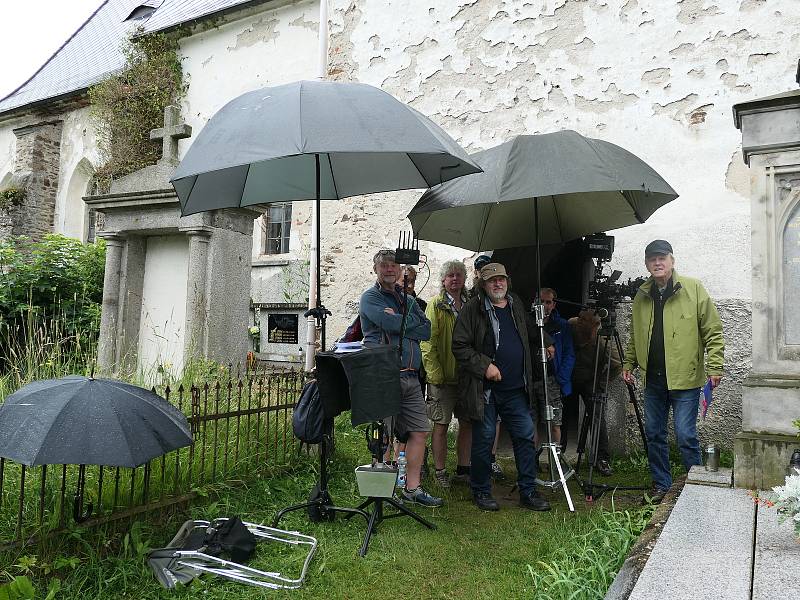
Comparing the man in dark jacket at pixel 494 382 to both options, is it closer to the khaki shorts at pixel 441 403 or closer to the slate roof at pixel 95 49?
the khaki shorts at pixel 441 403

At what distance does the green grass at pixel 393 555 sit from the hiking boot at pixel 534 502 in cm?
10

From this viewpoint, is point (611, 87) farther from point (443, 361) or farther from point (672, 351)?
point (443, 361)

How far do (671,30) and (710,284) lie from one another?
259cm

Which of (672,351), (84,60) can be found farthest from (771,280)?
(84,60)

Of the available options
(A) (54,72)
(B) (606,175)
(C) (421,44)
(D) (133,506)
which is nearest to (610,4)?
(C) (421,44)

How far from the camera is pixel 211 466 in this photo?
178 inches

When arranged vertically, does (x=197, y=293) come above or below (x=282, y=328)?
above

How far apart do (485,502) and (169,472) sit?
2.12 meters

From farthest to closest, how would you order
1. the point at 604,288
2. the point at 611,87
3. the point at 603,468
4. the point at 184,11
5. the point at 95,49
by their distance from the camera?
the point at 95,49 → the point at 184,11 → the point at 611,87 → the point at 603,468 → the point at 604,288

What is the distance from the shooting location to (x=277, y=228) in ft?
42.9

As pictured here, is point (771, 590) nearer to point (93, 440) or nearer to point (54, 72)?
point (93, 440)

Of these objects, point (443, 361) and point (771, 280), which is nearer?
point (771, 280)

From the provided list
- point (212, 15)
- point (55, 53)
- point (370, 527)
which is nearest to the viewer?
point (370, 527)

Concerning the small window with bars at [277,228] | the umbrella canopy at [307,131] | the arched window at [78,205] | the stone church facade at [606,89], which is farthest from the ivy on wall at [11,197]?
the umbrella canopy at [307,131]
